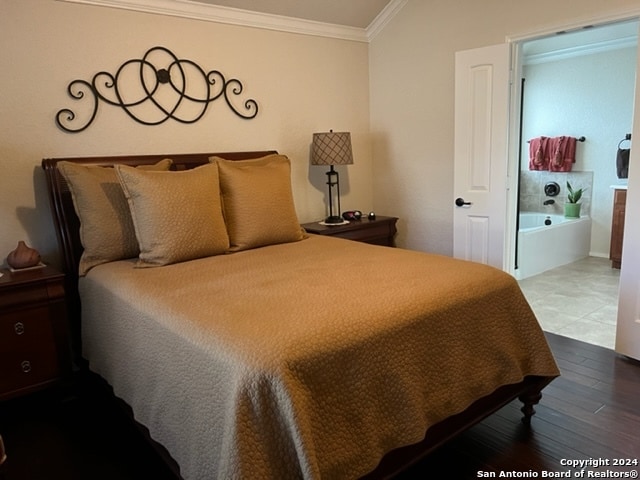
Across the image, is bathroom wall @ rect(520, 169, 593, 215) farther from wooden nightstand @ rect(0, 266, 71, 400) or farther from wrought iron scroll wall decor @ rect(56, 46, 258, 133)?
wooden nightstand @ rect(0, 266, 71, 400)

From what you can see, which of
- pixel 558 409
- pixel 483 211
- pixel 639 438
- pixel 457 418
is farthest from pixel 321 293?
pixel 483 211

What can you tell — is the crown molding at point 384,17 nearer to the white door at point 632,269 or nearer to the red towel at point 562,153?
the white door at point 632,269

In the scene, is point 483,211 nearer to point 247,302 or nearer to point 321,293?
point 321,293

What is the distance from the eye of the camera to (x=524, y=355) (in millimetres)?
2057

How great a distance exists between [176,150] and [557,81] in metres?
4.79

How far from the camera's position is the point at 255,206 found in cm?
277

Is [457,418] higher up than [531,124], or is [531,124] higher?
[531,124]

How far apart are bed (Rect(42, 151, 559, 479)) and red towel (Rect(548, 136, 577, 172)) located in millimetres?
4079

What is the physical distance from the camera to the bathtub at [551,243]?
457 cm

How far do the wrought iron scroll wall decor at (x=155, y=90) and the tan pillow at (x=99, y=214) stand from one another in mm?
454

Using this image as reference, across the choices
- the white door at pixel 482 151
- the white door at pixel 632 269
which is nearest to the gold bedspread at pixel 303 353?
the white door at pixel 632 269

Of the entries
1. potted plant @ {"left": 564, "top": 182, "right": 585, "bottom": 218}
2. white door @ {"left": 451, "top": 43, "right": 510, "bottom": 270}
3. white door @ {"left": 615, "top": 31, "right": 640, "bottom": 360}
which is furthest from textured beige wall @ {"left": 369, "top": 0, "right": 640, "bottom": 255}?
potted plant @ {"left": 564, "top": 182, "right": 585, "bottom": 218}

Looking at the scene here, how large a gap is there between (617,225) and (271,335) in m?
4.79

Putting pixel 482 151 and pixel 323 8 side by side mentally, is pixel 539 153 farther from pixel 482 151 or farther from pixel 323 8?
pixel 323 8
